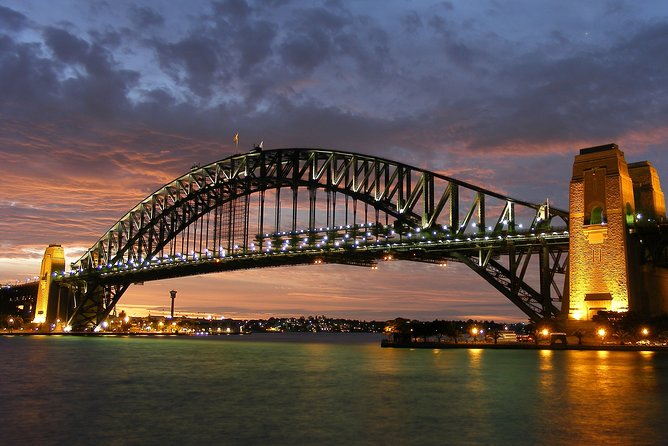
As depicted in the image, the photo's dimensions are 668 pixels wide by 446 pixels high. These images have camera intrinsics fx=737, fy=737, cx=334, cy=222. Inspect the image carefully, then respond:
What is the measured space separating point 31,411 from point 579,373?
95.6 feet

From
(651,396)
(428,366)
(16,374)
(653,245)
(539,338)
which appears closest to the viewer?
(651,396)

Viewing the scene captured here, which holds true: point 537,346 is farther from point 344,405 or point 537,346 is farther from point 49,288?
point 49,288

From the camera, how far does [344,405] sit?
30.2m

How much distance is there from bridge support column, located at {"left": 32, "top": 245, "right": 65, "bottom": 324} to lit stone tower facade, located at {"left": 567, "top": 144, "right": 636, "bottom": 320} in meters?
95.4

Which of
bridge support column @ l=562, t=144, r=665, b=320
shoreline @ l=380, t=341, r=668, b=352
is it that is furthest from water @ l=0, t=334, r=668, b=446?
bridge support column @ l=562, t=144, r=665, b=320

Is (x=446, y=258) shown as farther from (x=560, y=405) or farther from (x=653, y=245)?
(x=560, y=405)

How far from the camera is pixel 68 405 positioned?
99.3 feet

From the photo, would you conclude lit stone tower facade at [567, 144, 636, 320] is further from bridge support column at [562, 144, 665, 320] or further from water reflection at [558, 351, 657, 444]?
water reflection at [558, 351, 657, 444]

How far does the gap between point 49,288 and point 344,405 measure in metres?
110

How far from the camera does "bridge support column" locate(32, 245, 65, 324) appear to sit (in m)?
129

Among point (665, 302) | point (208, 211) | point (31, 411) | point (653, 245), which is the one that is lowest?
point (31, 411)

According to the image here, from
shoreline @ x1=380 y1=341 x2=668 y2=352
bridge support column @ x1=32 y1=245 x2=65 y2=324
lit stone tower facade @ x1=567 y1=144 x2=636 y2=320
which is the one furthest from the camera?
bridge support column @ x1=32 y1=245 x2=65 y2=324

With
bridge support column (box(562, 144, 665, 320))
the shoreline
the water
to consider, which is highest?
bridge support column (box(562, 144, 665, 320))

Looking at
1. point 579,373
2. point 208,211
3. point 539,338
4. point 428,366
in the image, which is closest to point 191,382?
point 428,366
